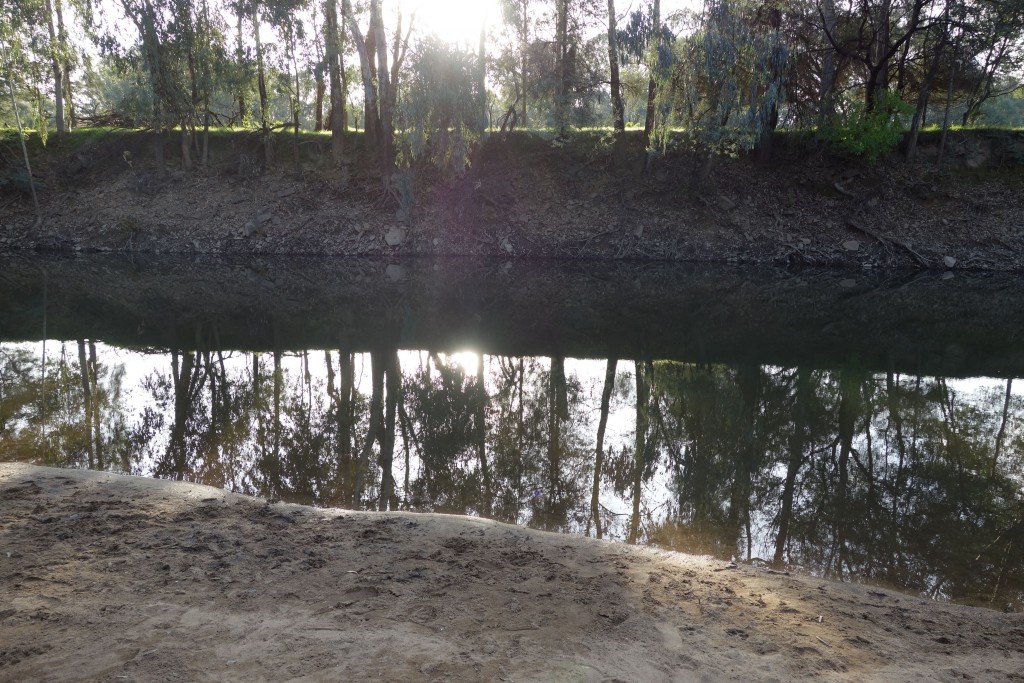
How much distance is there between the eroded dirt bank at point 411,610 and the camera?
338 cm

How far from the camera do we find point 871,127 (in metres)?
24.5

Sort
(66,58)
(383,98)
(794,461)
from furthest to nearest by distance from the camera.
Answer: (66,58)
(383,98)
(794,461)

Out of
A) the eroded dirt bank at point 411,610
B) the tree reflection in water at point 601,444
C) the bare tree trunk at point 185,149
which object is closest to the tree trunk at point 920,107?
the tree reflection in water at point 601,444

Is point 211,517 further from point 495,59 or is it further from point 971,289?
point 495,59

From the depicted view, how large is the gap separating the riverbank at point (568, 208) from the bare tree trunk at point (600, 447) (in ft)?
46.9

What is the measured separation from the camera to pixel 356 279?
66.0 ft

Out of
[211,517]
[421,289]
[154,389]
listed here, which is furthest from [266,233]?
[211,517]

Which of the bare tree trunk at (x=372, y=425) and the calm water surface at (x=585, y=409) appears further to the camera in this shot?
the bare tree trunk at (x=372, y=425)

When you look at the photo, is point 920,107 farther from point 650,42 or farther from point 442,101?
point 442,101

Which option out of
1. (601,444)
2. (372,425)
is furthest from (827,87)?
(372,425)

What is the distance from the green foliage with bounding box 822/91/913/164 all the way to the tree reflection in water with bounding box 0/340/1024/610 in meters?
16.6

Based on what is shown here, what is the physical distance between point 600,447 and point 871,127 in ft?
72.3

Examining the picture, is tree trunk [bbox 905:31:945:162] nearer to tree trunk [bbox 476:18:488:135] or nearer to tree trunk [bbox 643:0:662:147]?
tree trunk [bbox 643:0:662:147]

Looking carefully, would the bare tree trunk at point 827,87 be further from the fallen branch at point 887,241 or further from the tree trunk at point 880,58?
the fallen branch at point 887,241
